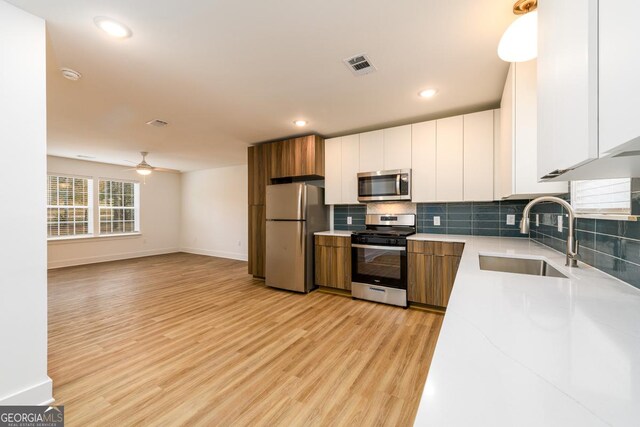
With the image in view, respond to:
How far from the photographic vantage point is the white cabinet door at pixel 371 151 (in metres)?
3.44

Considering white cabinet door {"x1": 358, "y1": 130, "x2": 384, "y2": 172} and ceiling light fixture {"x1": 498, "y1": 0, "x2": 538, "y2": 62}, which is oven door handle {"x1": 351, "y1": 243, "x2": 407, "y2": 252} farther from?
ceiling light fixture {"x1": 498, "y1": 0, "x2": 538, "y2": 62}

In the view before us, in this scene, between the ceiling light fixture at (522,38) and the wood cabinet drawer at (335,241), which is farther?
the wood cabinet drawer at (335,241)

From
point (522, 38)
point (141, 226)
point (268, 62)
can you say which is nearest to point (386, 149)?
point (268, 62)

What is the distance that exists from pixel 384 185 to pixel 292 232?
1.44 metres

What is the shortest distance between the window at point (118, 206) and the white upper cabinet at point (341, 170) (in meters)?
5.68

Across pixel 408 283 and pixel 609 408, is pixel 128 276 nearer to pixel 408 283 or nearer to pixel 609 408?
pixel 408 283

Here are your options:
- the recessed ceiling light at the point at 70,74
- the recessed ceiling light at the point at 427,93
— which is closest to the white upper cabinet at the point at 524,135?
the recessed ceiling light at the point at 427,93

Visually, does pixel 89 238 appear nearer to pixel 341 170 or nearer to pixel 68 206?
pixel 68 206

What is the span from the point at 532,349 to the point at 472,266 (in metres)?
0.95

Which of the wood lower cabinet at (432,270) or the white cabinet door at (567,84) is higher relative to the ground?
the white cabinet door at (567,84)

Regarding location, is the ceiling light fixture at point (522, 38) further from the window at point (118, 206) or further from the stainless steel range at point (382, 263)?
the window at point (118, 206)

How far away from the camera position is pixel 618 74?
45 centimetres

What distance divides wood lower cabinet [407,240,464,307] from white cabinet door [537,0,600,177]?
1985 mm

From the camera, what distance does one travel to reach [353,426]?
1427 mm
